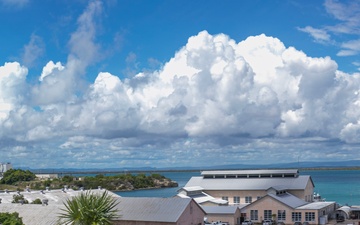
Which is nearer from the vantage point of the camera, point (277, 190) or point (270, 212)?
point (270, 212)

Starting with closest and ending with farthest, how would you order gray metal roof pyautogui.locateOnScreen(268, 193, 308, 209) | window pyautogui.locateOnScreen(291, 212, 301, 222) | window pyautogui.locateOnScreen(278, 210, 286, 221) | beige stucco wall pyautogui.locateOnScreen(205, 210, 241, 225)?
1. beige stucco wall pyautogui.locateOnScreen(205, 210, 241, 225)
2. window pyautogui.locateOnScreen(291, 212, 301, 222)
3. window pyautogui.locateOnScreen(278, 210, 286, 221)
4. gray metal roof pyautogui.locateOnScreen(268, 193, 308, 209)

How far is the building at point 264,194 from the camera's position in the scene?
70.9 m

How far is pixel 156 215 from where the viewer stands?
53.6 m

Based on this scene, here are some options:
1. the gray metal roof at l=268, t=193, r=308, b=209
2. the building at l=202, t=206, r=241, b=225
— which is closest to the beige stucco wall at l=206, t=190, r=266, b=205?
the gray metal roof at l=268, t=193, r=308, b=209

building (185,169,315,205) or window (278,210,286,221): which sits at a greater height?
building (185,169,315,205)

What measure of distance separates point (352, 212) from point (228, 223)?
21.3m

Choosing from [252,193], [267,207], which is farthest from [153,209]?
[252,193]

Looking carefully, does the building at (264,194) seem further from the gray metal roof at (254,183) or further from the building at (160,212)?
the building at (160,212)

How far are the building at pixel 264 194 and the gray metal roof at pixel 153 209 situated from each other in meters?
19.9

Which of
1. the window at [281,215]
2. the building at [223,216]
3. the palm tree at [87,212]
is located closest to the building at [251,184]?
the window at [281,215]

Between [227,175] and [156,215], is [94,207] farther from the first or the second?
[227,175]

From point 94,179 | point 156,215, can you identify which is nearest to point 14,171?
point 94,179

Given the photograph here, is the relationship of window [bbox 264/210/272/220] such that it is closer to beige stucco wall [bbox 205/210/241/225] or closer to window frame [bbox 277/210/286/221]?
window frame [bbox 277/210/286/221]

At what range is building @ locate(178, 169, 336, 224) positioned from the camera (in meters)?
70.9
